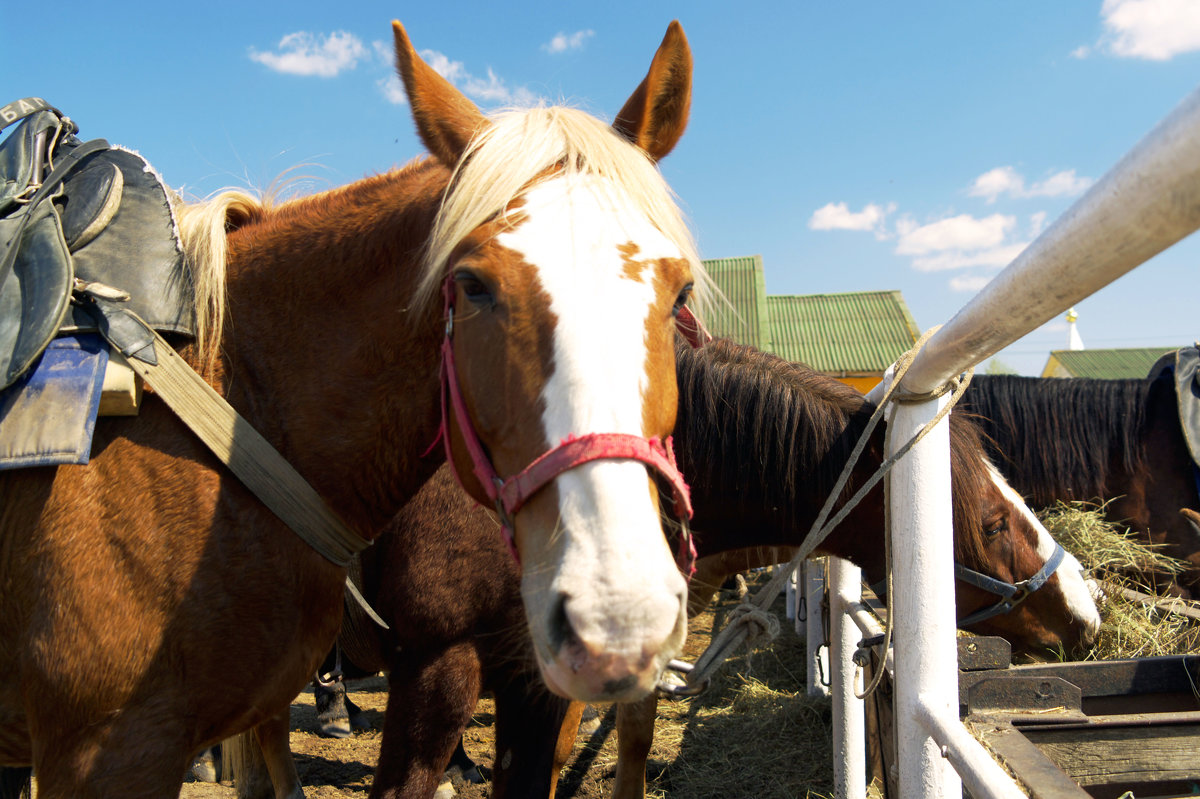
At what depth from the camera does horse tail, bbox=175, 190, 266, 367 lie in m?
1.66

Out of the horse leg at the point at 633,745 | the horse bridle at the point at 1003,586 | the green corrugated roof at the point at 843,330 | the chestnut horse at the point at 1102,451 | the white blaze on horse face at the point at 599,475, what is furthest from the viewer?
the green corrugated roof at the point at 843,330

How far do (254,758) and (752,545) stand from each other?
97.0 inches

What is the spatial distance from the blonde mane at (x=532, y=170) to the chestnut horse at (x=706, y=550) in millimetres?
983

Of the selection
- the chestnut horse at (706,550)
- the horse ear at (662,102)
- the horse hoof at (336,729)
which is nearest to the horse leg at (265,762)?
the chestnut horse at (706,550)

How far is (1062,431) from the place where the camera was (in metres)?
4.17

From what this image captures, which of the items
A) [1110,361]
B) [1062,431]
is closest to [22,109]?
[1062,431]

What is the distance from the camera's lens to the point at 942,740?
1.23m

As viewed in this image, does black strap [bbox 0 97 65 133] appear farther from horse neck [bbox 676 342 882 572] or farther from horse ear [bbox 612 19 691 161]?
horse neck [bbox 676 342 882 572]

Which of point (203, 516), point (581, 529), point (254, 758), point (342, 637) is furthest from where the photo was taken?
point (254, 758)

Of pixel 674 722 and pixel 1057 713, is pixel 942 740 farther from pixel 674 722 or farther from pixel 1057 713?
pixel 674 722

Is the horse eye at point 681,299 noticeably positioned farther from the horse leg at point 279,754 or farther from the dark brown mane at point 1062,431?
the dark brown mane at point 1062,431

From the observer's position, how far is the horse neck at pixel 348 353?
1.62m

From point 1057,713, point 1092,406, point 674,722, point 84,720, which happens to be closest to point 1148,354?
point 1092,406

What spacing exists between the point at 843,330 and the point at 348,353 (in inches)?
886
